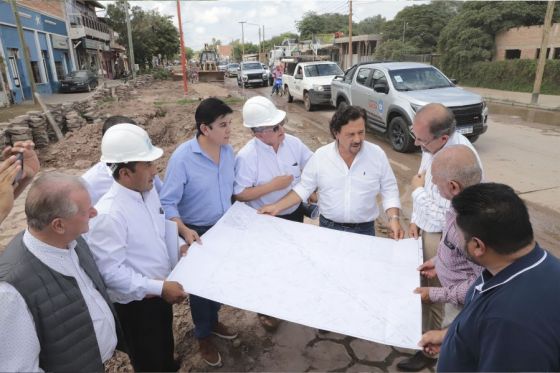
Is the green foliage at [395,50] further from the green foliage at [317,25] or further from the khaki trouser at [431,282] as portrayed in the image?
the green foliage at [317,25]

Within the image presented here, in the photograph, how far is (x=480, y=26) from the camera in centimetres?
2303

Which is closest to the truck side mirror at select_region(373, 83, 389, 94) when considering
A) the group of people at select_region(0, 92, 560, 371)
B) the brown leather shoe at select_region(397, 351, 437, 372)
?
the group of people at select_region(0, 92, 560, 371)

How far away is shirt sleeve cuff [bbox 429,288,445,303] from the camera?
190 centimetres

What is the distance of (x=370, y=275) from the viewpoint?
7.05 ft

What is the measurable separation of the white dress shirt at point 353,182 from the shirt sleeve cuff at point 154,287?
135 centimetres

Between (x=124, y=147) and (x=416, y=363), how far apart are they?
238cm

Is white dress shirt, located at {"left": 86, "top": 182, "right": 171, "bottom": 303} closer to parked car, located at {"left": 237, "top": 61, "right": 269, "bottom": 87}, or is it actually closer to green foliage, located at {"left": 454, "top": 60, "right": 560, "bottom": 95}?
green foliage, located at {"left": 454, "top": 60, "right": 560, "bottom": 95}

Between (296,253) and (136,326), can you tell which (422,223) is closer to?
(296,253)

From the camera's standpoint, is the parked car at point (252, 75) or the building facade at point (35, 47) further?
the parked car at point (252, 75)

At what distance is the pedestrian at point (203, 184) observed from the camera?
2.55 metres

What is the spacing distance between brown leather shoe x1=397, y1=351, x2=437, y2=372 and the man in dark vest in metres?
1.93

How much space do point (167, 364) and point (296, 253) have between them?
3.54 ft

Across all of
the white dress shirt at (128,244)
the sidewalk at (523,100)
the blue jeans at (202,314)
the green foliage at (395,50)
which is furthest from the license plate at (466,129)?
the green foliage at (395,50)

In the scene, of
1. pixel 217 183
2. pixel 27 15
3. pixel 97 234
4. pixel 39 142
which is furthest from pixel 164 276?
pixel 27 15
